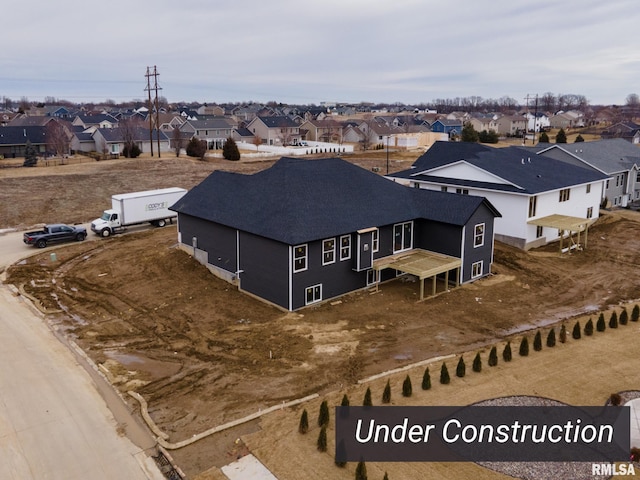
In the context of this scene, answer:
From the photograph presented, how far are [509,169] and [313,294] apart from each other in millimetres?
21222

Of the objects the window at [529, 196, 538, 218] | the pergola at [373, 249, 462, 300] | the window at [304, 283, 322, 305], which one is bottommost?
the window at [304, 283, 322, 305]

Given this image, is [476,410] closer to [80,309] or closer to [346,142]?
[80,309]

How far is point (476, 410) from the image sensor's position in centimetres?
1631

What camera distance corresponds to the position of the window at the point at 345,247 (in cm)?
2649

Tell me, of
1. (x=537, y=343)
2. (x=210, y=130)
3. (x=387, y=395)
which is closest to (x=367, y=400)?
(x=387, y=395)

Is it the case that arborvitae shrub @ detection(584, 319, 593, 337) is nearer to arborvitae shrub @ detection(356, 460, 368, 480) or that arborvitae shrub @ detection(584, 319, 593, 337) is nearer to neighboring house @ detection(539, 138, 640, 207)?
arborvitae shrub @ detection(356, 460, 368, 480)

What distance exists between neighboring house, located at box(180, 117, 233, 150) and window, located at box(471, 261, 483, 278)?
7942cm

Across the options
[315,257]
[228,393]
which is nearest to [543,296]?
[315,257]

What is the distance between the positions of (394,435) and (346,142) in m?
109

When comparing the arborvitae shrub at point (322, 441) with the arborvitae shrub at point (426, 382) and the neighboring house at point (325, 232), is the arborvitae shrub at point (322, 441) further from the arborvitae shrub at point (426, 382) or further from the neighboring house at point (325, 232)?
the neighboring house at point (325, 232)

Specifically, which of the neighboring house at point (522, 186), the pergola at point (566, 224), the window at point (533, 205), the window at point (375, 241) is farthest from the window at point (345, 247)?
the window at point (533, 205)

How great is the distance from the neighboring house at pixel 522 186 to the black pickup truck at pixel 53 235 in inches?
1037

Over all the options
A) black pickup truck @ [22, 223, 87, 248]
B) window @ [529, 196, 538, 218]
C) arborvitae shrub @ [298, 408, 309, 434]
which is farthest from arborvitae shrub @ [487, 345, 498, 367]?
black pickup truck @ [22, 223, 87, 248]

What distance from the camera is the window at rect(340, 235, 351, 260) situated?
26489 millimetres
